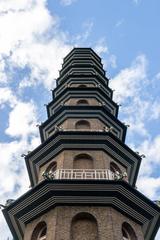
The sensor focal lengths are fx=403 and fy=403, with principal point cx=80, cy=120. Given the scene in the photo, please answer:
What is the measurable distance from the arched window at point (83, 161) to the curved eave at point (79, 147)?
62 cm

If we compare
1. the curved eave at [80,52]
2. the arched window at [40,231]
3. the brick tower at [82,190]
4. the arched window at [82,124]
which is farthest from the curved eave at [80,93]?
the arched window at [40,231]

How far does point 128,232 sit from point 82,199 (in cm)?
309

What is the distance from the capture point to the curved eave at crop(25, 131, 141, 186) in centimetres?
2530

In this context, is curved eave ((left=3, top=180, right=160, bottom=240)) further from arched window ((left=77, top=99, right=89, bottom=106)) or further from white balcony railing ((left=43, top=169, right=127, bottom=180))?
arched window ((left=77, top=99, right=89, bottom=106))

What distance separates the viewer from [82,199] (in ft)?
66.3

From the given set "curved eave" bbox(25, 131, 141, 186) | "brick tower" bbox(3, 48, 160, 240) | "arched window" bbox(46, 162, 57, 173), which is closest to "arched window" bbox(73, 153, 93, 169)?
"brick tower" bbox(3, 48, 160, 240)

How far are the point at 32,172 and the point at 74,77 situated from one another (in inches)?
460

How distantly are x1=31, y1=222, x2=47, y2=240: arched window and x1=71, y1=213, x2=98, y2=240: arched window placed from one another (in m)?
1.83

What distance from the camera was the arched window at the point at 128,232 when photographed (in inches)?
815

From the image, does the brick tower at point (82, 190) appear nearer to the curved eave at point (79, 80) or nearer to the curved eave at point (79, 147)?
A: the curved eave at point (79, 147)

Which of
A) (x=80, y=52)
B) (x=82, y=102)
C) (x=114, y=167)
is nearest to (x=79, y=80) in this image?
(x=82, y=102)

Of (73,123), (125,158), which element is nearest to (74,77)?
(73,123)

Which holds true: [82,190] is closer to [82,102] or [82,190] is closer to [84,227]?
[84,227]

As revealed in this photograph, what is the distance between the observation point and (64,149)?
25250 mm
